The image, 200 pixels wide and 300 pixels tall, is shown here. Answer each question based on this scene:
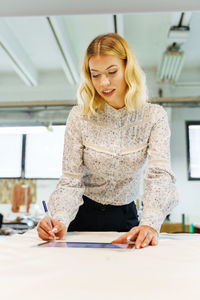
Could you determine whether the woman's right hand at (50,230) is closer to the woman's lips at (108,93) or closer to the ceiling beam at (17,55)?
the woman's lips at (108,93)

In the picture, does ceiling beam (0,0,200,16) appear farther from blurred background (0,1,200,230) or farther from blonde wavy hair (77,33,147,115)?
blurred background (0,1,200,230)

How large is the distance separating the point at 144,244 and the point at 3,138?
5563 mm

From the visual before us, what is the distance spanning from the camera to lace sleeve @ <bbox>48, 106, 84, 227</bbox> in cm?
113

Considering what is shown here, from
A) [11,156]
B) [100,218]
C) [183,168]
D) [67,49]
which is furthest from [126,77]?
[11,156]

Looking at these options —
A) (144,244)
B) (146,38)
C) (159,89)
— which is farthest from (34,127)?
(144,244)

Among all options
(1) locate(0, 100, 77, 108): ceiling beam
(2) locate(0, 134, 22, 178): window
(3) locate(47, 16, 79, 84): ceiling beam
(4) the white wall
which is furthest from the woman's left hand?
(2) locate(0, 134, 22, 178): window

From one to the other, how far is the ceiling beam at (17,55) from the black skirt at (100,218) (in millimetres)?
3121

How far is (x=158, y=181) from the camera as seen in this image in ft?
3.56

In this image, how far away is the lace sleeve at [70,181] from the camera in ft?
3.70

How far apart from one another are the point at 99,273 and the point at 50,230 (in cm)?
44

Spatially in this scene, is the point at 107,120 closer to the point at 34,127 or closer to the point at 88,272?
the point at 88,272

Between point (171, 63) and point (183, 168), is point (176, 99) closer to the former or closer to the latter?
point (171, 63)

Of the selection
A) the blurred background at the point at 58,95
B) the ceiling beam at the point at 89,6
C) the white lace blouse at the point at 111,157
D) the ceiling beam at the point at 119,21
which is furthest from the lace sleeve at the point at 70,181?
the blurred background at the point at 58,95

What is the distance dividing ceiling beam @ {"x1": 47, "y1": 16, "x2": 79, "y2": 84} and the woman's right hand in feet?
9.09
